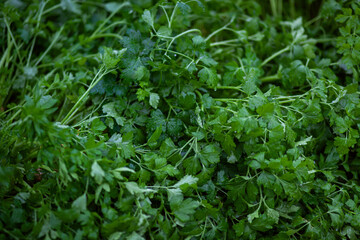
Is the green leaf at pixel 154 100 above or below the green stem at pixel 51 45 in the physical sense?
below

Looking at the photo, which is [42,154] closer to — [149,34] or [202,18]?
[149,34]

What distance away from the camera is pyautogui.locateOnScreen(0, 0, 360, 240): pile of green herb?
2.95 feet

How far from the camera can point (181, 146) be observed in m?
1.09

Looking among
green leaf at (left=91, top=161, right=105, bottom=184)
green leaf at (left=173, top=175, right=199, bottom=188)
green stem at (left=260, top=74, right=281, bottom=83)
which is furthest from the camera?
green stem at (left=260, top=74, right=281, bottom=83)

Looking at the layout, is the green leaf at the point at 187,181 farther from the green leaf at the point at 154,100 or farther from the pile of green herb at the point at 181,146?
the green leaf at the point at 154,100

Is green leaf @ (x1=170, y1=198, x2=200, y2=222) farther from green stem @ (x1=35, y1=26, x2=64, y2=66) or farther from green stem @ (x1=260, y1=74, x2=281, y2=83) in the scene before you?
green stem @ (x1=35, y1=26, x2=64, y2=66)

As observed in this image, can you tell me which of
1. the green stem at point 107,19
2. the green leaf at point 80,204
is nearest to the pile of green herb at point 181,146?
the green leaf at point 80,204

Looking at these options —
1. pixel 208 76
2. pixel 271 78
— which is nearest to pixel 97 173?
pixel 208 76

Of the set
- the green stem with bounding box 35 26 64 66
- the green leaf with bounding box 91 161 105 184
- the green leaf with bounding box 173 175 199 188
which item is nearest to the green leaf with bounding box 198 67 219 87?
the green leaf with bounding box 173 175 199 188

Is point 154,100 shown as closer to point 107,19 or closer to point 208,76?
point 208,76

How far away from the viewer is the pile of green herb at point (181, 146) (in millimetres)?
900

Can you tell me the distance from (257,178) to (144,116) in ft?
1.45

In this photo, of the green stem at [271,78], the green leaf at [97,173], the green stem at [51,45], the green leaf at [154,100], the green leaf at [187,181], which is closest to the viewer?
the green leaf at [97,173]

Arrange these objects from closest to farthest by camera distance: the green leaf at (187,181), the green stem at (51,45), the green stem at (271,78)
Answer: the green leaf at (187,181) < the green stem at (271,78) < the green stem at (51,45)
